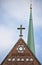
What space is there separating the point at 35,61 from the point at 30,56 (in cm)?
144

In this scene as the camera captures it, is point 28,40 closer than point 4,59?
No

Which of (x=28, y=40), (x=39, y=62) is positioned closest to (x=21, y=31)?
(x=39, y=62)

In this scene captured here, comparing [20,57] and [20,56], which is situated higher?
[20,56]

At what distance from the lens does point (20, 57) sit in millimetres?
62844

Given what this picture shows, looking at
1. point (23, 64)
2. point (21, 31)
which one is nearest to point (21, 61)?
point (23, 64)

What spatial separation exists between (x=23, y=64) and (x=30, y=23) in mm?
58964

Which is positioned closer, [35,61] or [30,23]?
[35,61]

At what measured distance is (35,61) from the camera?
62406mm

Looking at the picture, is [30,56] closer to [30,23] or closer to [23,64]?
[23,64]

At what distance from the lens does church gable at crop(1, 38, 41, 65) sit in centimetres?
6250

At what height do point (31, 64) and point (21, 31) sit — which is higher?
point (21, 31)

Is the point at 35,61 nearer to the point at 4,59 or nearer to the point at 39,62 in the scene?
the point at 39,62

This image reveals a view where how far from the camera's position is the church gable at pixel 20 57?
62500mm

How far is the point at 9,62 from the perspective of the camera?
62.8m
